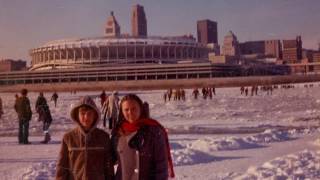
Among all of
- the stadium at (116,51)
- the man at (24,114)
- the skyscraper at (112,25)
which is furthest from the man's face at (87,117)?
the skyscraper at (112,25)

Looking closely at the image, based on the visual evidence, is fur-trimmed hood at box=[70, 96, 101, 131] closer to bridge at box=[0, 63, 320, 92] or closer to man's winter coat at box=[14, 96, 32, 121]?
man's winter coat at box=[14, 96, 32, 121]

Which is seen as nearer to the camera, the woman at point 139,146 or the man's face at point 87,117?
the woman at point 139,146

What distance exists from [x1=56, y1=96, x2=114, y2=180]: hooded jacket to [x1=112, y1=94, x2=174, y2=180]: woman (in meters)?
0.13

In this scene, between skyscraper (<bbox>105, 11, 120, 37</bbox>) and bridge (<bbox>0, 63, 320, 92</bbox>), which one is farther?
skyscraper (<bbox>105, 11, 120, 37</bbox>)

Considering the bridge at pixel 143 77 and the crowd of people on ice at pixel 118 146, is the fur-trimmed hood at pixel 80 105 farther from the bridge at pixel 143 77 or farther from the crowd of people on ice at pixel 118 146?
the bridge at pixel 143 77

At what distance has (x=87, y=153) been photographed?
13.8ft

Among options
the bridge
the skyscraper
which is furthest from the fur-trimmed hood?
the skyscraper

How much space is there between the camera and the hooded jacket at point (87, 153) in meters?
4.18

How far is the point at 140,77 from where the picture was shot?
11600 cm

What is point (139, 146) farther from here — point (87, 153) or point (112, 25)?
point (112, 25)

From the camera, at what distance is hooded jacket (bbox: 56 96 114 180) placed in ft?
13.7

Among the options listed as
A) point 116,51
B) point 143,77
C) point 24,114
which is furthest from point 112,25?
point 24,114

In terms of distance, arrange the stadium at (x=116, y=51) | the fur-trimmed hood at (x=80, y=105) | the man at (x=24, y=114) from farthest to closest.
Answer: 1. the stadium at (x=116, y=51)
2. the man at (x=24, y=114)
3. the fur-trimmed hood at (x=80, y=105)

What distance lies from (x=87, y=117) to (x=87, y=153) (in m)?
0.29
